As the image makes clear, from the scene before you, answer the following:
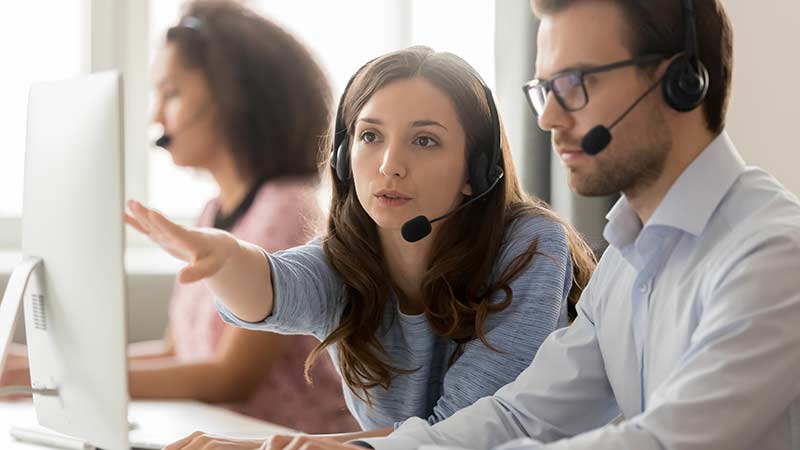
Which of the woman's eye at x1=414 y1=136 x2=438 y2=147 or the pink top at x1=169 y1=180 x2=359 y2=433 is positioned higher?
the woman's eye at x1=414 y1=136 x2=438 y2=147

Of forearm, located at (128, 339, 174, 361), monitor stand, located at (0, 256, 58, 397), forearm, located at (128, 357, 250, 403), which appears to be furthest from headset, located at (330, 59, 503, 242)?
forearm, located at (128, 339, 174, 361)

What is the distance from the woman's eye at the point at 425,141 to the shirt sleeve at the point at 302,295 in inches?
9.4

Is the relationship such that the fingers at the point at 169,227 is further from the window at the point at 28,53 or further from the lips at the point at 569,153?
the window at the point at 28,53

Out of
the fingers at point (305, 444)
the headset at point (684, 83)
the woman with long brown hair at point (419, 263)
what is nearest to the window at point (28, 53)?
the woman with long brown hair at point (419, 263)

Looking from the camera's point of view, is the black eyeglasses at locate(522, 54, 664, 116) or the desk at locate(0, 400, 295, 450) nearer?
the black eyeglasses at locate(522, 54, 664, 116)

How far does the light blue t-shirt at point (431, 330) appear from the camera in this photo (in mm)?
1412

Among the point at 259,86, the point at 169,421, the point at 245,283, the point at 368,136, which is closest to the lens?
the point at 245,283

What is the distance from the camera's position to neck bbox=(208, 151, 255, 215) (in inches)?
91.4

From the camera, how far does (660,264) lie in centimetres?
116

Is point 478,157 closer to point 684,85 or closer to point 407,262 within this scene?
point 407,262

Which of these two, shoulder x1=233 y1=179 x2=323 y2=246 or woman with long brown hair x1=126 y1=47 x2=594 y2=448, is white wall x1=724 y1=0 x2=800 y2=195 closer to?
woman with long brown hair x1=126 y1=47 x2=594 y2=448

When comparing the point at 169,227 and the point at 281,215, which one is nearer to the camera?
the point at 169,227

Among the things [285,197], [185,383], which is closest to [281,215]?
[285,197]

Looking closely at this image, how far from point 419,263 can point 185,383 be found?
811 mm
